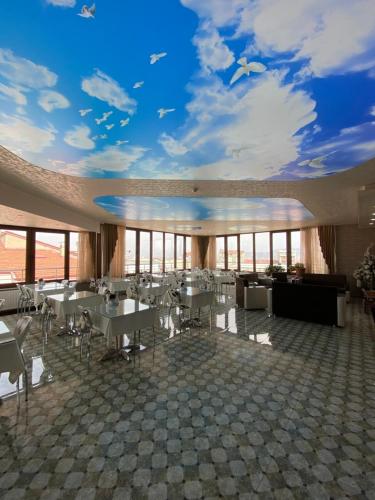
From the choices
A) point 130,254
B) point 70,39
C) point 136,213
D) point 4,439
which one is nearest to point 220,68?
point 70,39

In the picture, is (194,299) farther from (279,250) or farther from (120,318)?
(279,250)

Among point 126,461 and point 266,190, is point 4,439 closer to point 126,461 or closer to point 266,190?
point 126,461

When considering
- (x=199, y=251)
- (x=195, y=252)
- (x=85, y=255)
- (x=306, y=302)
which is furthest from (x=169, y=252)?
(x=306, y=302)

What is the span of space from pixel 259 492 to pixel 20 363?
100 inches

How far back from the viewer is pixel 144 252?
1138cm

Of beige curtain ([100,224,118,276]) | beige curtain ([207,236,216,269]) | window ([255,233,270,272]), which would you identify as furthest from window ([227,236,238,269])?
beige curtain ([100,224,118,276])

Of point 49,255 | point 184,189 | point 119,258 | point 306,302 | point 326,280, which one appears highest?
point 184,189

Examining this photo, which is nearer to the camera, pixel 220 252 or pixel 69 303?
pixel 69 303

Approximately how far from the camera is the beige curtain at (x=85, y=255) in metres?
8.84

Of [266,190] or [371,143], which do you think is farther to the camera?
[266,190]

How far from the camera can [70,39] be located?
1517mm

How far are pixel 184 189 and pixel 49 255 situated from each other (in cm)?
640

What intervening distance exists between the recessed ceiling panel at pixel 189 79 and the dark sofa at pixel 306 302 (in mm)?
3541

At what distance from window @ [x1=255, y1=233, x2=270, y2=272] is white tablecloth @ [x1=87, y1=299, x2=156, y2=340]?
961cm
